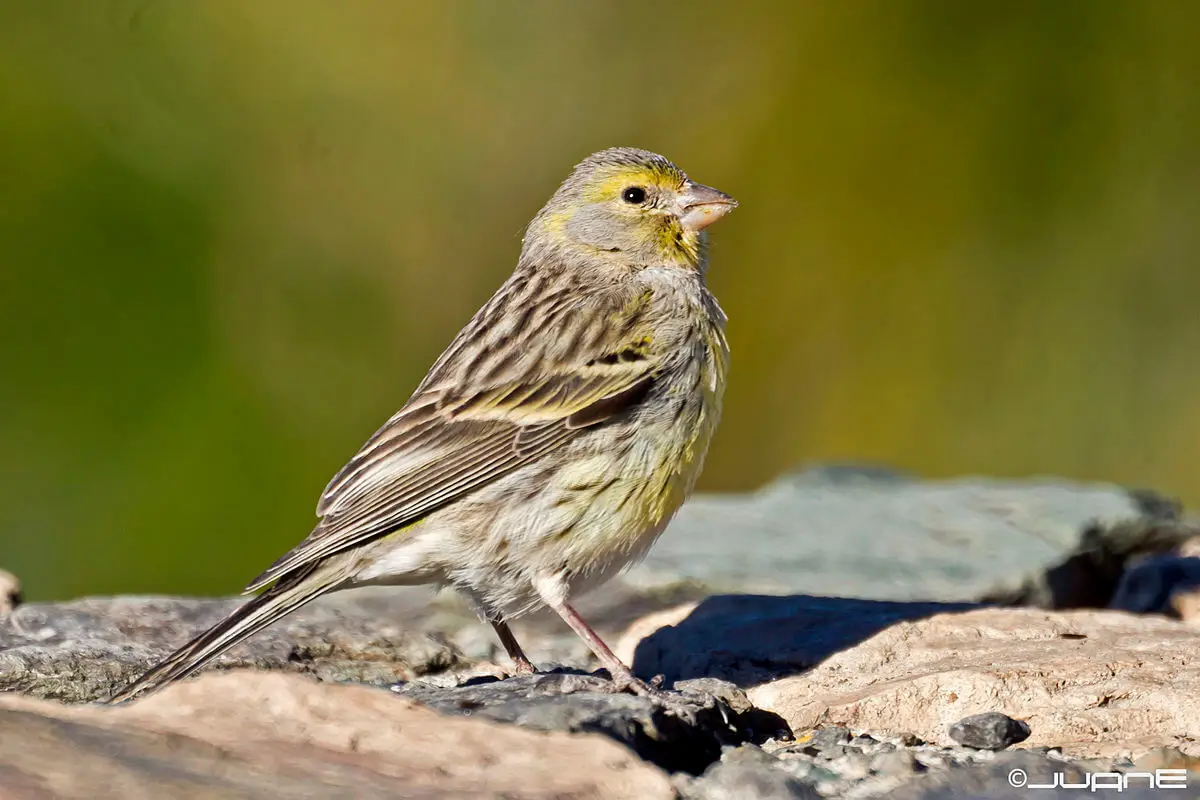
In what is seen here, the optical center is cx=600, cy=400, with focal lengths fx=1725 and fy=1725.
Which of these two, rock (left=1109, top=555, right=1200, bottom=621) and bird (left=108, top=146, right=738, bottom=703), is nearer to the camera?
bird (left=108, top=146, right=738, bottom=703)

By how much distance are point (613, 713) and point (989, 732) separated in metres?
0.87

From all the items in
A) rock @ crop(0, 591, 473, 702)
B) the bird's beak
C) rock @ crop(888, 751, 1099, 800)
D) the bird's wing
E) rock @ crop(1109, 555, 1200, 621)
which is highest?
the bird's beak

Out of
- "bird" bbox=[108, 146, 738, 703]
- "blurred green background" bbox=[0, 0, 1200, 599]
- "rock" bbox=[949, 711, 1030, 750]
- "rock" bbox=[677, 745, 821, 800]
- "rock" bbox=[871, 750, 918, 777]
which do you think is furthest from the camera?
"blurred green background" bbox=[0, 0, 1200, 599]

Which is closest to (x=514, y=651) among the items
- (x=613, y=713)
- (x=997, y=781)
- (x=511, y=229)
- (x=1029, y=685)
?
(x=613, y=713)

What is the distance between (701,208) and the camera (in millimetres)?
5246

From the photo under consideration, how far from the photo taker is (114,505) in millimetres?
7734

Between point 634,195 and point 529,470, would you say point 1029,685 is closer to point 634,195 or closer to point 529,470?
point 529,470

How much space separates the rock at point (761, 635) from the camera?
4.52 metres

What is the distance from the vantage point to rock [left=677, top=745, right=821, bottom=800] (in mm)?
3195

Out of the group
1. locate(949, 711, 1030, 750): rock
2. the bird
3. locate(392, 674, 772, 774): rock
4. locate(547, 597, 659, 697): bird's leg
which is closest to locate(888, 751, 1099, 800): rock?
locate(949, 711, 1030, 750): rock

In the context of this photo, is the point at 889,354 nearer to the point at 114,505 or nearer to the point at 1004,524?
the point at 1004,524

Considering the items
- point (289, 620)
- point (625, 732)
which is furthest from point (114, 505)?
point (625, 732)

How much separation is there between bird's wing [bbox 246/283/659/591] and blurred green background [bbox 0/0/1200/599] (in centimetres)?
326

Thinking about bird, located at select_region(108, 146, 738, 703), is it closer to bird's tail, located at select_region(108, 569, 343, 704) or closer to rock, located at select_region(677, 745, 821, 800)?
bird's tail, located at select_region(108, 569, 343, 704)
